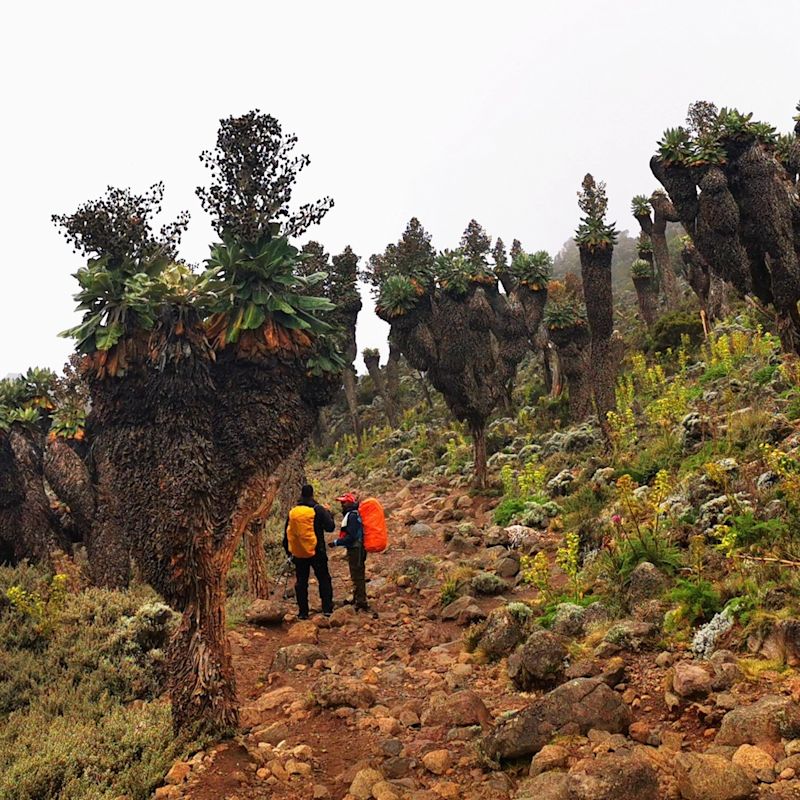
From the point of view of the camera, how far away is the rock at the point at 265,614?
1041cm

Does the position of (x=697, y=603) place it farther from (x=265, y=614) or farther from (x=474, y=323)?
(x=474, y=323)

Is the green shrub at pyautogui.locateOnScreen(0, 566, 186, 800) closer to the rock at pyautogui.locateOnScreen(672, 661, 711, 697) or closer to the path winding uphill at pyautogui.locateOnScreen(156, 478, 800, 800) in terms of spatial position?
the path winding uphill at pyautogui.locateOnScreen(156, 478, 800, 800)

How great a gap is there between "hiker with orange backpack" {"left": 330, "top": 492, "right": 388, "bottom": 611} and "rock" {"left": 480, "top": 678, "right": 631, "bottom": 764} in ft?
18.1

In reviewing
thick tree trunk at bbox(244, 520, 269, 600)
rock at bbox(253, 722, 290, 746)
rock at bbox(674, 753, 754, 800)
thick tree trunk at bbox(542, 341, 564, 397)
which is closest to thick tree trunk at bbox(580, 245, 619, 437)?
thick tree trunk at bbox(542, 341, 564, 397)

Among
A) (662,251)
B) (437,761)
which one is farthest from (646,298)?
(437,761)

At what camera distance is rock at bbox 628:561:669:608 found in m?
7.58

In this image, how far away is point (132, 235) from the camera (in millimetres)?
8219

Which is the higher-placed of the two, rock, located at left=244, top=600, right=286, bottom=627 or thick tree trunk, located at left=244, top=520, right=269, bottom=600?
thick tree trunk, located at left=244, top=520, right=269, bottom=600

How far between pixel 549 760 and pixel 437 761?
1.14m

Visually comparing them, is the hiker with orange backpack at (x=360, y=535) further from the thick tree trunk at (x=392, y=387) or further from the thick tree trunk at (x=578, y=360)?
the thick tree trunk at (x=392, y=387)

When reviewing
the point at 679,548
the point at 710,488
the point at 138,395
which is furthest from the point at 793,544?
the point at 138,395

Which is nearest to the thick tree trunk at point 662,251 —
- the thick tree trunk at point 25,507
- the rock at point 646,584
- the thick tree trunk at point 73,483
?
the rock at point 646,584

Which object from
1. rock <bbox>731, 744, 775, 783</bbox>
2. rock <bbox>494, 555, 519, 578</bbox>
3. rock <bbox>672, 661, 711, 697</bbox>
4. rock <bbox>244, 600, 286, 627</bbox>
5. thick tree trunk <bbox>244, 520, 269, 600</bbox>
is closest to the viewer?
rock <bbox>731, 744, 775, 783</bbox>

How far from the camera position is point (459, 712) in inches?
239
